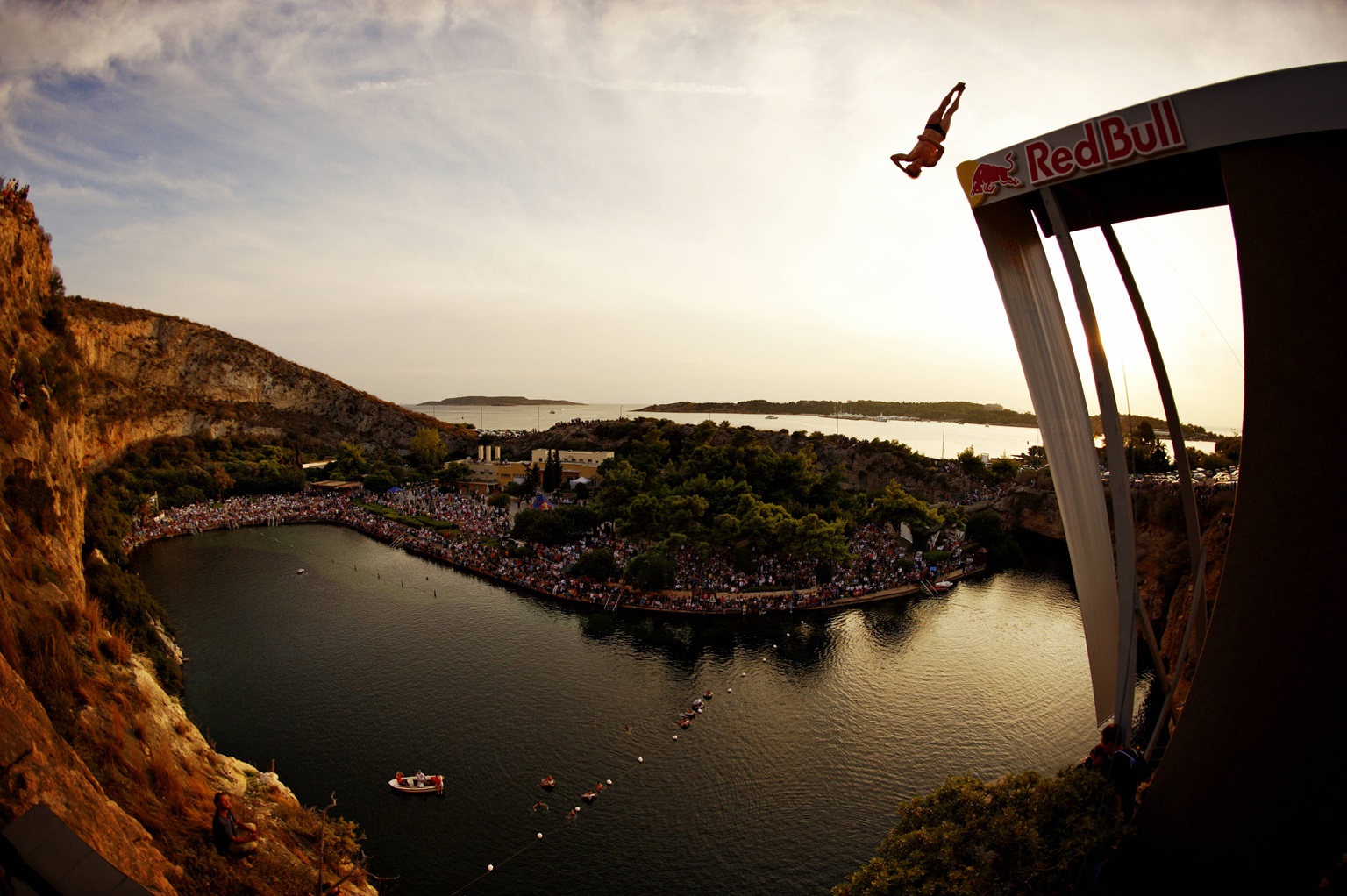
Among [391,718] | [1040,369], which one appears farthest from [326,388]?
[1040,369]

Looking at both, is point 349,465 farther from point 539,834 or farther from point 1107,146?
point 1107,146

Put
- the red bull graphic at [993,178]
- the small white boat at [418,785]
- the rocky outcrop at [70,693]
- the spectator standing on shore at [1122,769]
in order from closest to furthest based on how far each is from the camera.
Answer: the rocky outcrop at [70,693] → the red bull graphic at [993,178] → the spectator standing on shore at [1122,769] → the small white boat at [418,785]

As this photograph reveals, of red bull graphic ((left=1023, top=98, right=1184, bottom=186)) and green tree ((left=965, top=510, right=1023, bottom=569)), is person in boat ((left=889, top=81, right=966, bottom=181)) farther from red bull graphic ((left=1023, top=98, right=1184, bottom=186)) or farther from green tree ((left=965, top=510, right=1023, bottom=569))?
green tree ((left=965, top=510, right=1023, bottom=569))

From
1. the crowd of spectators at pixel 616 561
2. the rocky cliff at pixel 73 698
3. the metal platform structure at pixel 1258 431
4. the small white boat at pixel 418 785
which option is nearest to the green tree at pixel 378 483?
the crowd of spectators at pixel 616 561

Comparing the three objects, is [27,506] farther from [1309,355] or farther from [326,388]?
[326,388]

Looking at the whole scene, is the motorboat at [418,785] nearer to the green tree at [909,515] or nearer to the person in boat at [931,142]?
the person in boat at [931,142]
